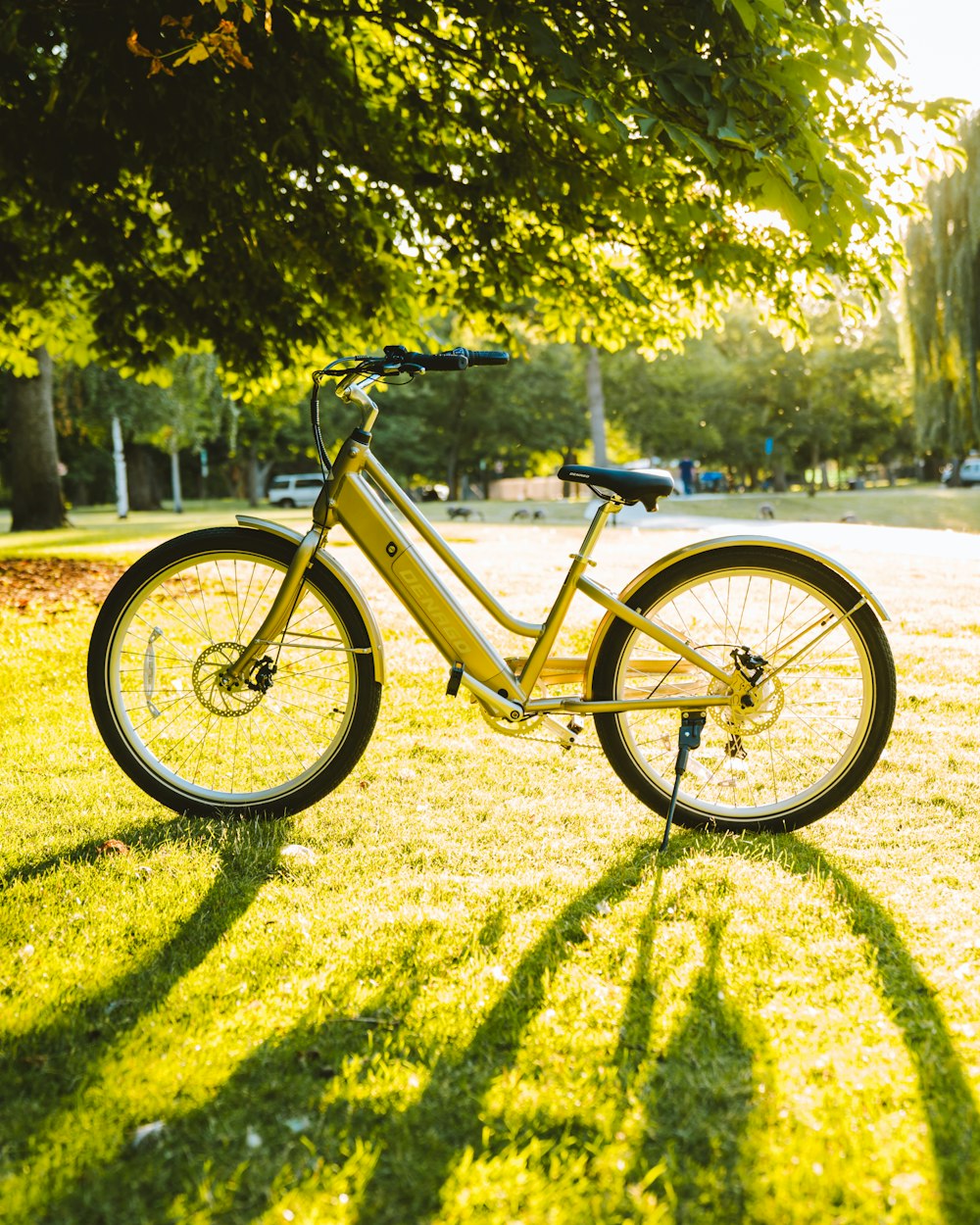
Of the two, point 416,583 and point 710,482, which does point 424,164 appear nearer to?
point 416,583

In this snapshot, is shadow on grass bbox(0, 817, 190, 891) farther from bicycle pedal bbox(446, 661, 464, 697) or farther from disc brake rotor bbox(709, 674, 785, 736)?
disc brake rotor bbox(709, 674, 785, 736)

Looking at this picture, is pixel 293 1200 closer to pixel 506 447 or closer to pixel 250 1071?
pixel 250 1071

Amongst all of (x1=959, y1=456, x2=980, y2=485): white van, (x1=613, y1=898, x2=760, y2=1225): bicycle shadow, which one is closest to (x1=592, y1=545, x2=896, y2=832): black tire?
(x1=613, y1=898, x2=760, y2=1225): bicycle shadow

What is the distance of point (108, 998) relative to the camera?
2.37 metres

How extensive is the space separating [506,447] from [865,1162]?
5239cm

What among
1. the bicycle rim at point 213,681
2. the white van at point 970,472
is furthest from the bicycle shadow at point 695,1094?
the white van at point 970,472

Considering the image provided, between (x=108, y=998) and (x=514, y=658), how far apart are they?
168cm

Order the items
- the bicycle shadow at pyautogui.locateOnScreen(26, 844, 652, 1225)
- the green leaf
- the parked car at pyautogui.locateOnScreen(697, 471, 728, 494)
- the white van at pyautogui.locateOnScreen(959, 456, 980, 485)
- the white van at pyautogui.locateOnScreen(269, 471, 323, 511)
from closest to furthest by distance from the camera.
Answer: the bicycle shadow at pyautogui.locateOnScreen(26, 844, 652, 1225) < the green leaf < the white van at pyautogui.locateOnScreen(269, 471, 323, 511) < the white van at pyautogui.locateOnScreen(959, 456, 980, 485) < the parked car at pyautogui.locateOnScreen(697, 471, 728, 494)

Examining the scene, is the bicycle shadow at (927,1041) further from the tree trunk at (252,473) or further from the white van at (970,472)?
the white van at (970,472)

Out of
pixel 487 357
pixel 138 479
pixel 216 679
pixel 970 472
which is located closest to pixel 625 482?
pixel 487 357

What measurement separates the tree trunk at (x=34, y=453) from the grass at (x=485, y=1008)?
1434 centimetres

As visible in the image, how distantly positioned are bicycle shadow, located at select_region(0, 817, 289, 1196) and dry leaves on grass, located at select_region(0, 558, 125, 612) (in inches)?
230

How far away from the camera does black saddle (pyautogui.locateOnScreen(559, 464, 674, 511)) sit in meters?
3.18

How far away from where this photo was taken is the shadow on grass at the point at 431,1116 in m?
1.73
